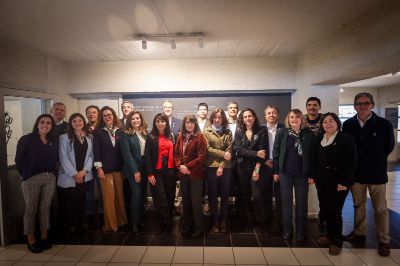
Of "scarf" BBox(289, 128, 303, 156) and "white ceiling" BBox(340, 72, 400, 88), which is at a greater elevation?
"white ceiling" BBox(340, 72, 400, 88)

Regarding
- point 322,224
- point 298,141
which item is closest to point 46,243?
point 298,141

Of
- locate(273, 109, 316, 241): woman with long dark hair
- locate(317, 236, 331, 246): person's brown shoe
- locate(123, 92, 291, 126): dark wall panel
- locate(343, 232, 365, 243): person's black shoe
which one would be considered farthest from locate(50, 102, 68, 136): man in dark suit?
locate(343, 232, 365, 243): person's black shoe

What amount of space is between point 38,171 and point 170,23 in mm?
2145

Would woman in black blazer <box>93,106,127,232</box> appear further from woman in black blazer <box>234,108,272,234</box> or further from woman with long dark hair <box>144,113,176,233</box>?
woman in black blazer <box>234,108,272,234</box>

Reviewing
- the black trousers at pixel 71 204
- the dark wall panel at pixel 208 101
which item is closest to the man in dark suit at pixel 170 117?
the dark wall panel at pixel 208 101

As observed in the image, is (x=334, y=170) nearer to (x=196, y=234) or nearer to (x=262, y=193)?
(x=262, y=193)

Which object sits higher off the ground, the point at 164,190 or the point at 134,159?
the point at 134,159

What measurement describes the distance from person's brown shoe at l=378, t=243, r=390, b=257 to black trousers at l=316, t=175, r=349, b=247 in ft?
1.30

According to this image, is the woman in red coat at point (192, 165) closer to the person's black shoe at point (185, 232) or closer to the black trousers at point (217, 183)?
the person's black shoe at point (185, 232)

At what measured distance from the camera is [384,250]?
2879 mm

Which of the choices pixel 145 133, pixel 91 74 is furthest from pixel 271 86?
pixel 91 74

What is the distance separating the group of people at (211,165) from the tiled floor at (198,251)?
127 millimetres

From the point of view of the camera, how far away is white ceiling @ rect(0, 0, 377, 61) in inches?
100

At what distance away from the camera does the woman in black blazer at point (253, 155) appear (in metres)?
3.38
